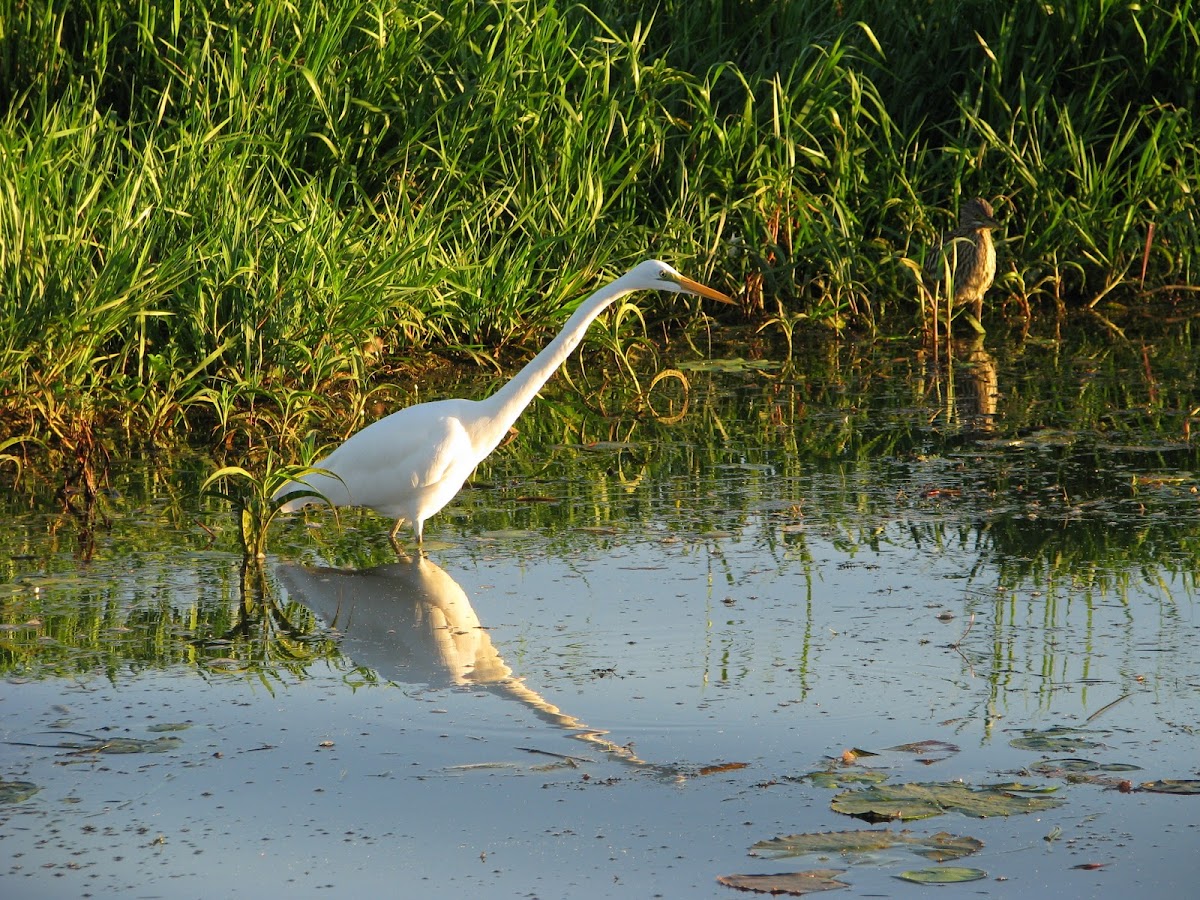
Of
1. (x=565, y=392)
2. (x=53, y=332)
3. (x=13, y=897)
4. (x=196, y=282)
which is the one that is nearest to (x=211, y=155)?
(x=196, y=282)

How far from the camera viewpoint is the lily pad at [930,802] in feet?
10.5

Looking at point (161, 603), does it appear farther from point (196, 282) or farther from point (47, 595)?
point (196, 282)

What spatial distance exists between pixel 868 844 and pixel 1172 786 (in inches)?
27.2

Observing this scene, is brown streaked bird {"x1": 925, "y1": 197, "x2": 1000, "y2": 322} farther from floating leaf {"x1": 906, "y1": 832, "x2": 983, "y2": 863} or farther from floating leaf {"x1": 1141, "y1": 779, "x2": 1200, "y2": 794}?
floating leaf {"x1": 906, "y1": 832, "x2": 983, "y2": 863}

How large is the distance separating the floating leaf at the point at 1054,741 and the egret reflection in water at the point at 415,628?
82 cm

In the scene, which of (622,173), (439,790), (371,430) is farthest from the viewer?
(622,173)

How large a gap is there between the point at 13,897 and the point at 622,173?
5863mm

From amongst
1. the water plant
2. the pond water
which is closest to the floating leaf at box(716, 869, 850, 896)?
the pond water

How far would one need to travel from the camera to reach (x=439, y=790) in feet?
11.3

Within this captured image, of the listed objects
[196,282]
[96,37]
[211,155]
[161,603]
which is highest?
[96,37]

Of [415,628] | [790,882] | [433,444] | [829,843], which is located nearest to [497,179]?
[433,444]

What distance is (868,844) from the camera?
10.2ft

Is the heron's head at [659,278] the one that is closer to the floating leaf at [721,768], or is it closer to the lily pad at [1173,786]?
the floating leaf at [721,768]

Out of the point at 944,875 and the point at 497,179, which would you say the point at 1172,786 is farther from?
the point at 497,179
